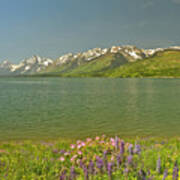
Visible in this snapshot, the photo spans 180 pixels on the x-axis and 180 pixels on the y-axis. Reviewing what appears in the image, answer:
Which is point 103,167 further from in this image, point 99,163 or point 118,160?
point 118,160

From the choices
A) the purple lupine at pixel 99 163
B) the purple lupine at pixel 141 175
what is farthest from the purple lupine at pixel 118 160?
the purple lupine at pixel 141 175

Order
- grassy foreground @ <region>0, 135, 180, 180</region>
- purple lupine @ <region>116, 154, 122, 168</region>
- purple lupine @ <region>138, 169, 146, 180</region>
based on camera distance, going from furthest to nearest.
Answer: purple lupine @ <region>116, 154, 122, 168</region>
grassy foreground @ <region>0, 135, 180, 180</region>
purple lupine @ <region>138, 169, 146, 180</region>

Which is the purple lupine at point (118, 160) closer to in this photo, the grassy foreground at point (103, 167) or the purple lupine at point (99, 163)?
the grassy foreground at point (103, 167)

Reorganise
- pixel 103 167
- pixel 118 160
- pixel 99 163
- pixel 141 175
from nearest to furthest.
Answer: pixel 141 175 → pixel 99 163 → pixel 103 167 → pixel 118 160

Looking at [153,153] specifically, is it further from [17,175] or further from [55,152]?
[17,175]

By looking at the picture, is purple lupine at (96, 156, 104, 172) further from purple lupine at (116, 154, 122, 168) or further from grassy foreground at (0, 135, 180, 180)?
purple lupine at (116, 154, 122, 168)

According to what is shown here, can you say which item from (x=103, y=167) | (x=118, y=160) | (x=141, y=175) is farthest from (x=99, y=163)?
(x=141, y=175)

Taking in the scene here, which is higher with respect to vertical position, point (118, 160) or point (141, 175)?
point (118, 160)

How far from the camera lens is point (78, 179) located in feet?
24.3

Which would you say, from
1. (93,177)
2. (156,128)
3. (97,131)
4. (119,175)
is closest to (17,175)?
(93,177)

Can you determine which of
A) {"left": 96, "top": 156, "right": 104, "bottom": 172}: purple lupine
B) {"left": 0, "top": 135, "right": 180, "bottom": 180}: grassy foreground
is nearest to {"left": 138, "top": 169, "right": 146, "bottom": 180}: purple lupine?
{"left": 0, "top": 135, "right": 180, "bottom": 180}: grassy foreground

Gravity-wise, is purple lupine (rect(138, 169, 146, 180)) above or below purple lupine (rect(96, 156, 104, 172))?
below

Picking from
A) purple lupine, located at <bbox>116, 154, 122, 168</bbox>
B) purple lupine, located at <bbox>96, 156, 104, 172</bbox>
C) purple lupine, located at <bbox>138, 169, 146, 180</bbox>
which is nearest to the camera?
purple lupine, located at <bbox>138, 169, 146, 180</bbox>

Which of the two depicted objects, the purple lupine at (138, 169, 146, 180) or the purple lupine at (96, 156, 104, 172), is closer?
the purple lupine at (138, 169, 146, 180)
